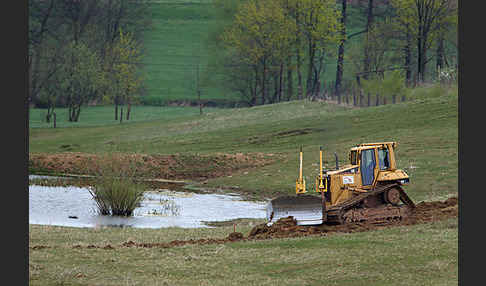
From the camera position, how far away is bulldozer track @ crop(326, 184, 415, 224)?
23.3 m

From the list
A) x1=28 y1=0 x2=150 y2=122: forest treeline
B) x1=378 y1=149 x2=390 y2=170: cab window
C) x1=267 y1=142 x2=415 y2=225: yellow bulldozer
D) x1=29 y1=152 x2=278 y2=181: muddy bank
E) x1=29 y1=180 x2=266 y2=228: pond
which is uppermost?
x1=28 y1=0 x2=150 y2=122: forest treeline

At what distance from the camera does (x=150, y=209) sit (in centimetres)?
3184

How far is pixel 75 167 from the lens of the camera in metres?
45.5

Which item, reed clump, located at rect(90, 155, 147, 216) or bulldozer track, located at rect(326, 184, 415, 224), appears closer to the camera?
bulldozer track, located at rect(326, 184, 415, 224)

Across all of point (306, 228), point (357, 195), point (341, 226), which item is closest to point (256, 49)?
point (357, 195)

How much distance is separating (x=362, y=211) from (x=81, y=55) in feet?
216

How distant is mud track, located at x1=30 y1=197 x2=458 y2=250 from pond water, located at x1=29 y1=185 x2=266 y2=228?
233 inches

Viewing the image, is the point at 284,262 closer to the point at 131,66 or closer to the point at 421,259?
the point at 421,259

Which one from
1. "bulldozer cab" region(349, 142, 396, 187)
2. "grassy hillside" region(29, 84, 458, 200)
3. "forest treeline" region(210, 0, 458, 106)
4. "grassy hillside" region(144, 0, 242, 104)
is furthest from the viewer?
"grassy hillside" region(144, 0, 242, 104)

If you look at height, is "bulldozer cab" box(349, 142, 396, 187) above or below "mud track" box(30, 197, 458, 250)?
above

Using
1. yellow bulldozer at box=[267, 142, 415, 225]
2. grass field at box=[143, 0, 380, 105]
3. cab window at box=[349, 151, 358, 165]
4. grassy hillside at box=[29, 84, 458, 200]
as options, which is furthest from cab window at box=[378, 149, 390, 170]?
grass field at box=[143, 0, 380, 105]

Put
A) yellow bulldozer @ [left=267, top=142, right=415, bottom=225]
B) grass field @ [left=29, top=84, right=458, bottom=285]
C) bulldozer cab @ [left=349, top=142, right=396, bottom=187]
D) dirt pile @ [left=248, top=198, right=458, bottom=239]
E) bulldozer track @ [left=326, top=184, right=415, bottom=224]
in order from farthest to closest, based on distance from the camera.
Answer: bulldozer cab @ [left=349, top=142, right=396, bottom=187]
bulldozer track @ [left=326, top=184, right=415, bottom=224]
yellow bulldozer @ [left=267, top=142, right=415, bottom=225]
dirt pile @ [left=248, top=198, right=458, bottom=239]
grass field @ [left=29, top=84, right=458, bottom=285]

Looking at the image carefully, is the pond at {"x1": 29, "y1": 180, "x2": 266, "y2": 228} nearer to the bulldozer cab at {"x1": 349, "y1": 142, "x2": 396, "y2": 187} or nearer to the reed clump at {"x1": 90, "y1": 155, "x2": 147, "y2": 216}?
the reed clump at {"x1": 90, "y1": 155, "x2": 147, "y2": 216}

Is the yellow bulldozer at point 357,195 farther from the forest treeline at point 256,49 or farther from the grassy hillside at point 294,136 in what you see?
the forest treeline at point 256,49
